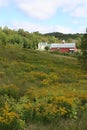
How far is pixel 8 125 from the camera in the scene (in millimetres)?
8383

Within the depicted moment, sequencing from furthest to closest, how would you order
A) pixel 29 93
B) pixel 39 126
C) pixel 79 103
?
pixel 29 93 < pixel 79 103 < pixel 39 126

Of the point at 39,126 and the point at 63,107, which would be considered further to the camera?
the point at 63,107

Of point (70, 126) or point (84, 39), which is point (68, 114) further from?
point (84, 39)

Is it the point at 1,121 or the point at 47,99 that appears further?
the point at 47,99

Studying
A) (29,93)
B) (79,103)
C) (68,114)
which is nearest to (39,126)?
(68,114)

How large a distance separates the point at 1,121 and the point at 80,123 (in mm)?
1968

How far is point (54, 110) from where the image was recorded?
966cm

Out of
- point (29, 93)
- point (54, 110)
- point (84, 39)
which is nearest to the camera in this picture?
point (54, 110)

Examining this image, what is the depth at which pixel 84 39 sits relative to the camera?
3897 cm

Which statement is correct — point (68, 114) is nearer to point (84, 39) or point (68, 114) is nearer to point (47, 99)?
point (47, 99)

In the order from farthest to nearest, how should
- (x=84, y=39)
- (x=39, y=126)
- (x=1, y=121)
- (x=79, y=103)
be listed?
(x=84, y=39) < (x=79, y=103) < (x=39, y=126) < (x=1, y=121)

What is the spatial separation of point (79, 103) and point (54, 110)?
6.26 feet

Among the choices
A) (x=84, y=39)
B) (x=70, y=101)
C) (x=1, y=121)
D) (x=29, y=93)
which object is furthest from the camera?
(x=84, y=39)

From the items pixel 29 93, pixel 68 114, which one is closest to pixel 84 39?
pixel 29 93
